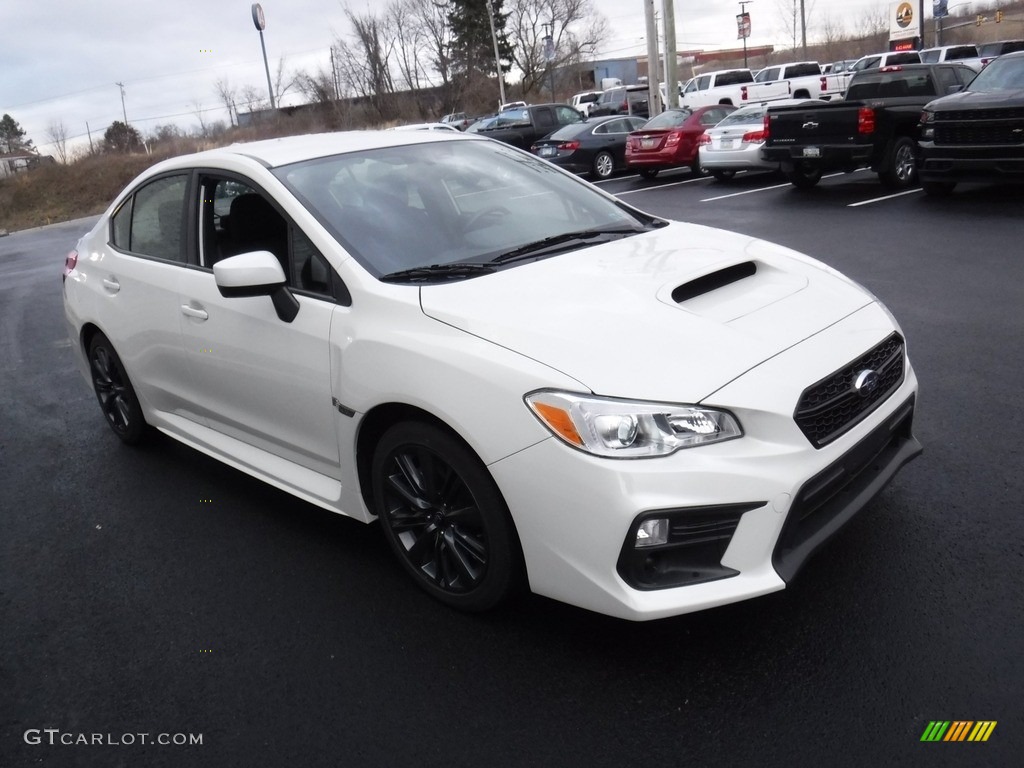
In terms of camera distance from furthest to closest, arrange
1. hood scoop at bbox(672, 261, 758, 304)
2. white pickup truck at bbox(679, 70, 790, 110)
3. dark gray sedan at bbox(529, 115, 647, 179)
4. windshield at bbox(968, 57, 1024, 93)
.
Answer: white pickup truck at bbox(679, 70, 790, 110) < dark gray sedan at bbox(529, 115, 647, 179) < windshield at bbox(968, 57, 1024, 93) < hood scoop at bbox(672, 261, 758, 304)

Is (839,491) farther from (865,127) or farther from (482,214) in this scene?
(865,127)

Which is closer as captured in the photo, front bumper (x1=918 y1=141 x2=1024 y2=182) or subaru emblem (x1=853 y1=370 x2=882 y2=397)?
subaru emblem (x1=853 y1=370 x2=882 y2=397)

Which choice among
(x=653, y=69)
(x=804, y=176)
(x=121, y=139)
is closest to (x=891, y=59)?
(x=653, y=69)

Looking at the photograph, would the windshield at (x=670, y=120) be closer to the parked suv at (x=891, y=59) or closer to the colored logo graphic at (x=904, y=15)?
the parked suv at (x=891, y=59)

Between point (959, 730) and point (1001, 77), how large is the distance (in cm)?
1166

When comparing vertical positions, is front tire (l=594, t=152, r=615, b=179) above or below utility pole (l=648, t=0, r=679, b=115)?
below

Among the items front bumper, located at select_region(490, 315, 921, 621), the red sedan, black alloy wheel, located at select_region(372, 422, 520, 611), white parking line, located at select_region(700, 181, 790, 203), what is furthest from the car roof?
the red sedan

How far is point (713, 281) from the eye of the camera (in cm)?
347

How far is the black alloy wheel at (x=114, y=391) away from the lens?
514cm

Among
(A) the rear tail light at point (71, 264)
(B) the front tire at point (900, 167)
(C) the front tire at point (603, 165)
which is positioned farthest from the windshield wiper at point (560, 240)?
(C) the front tire at point (603, 165)

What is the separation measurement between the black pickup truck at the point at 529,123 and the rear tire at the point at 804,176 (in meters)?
10.4

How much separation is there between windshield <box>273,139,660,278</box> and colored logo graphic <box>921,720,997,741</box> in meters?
2.19

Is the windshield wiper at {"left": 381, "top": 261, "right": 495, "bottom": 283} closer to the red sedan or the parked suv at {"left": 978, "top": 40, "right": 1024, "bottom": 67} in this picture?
the red sedan

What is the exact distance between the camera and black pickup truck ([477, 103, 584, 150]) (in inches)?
965
